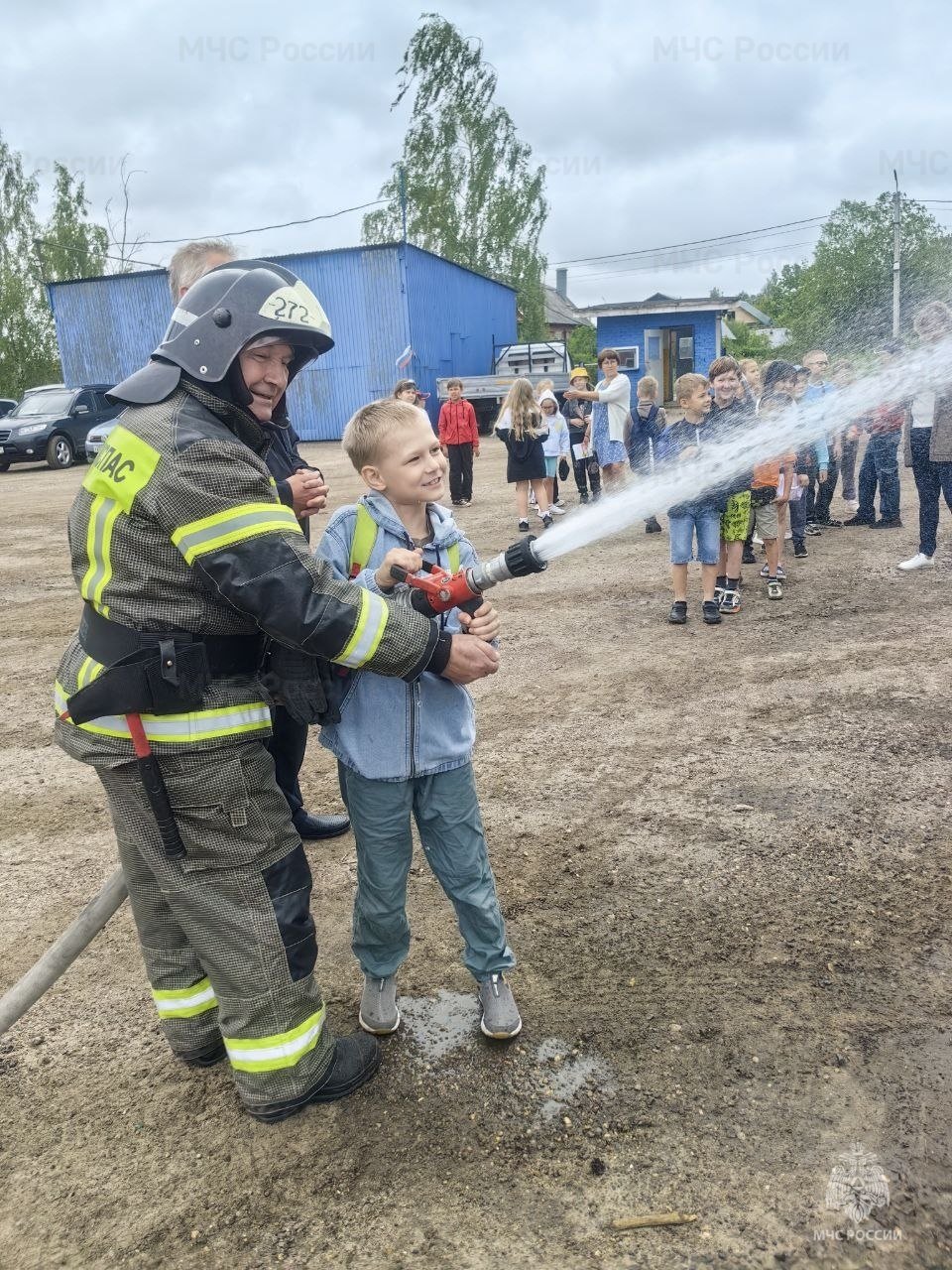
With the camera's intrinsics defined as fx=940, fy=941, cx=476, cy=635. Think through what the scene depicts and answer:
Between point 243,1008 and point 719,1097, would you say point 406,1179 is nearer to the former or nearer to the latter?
point 243,1008

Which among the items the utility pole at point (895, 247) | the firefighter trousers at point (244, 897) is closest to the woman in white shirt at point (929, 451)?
the firefighter trousers at point (244, 897)

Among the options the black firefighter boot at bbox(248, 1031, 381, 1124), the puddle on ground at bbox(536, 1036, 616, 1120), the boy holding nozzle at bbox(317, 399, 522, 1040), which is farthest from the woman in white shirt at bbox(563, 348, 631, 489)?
the black firefighter boot at bbox(248, 1031, 381, 1124)

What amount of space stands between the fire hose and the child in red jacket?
10.8m

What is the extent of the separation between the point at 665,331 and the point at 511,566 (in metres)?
36.8

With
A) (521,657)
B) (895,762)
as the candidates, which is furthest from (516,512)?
(895,762)

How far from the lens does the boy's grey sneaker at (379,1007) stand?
9.35 feet

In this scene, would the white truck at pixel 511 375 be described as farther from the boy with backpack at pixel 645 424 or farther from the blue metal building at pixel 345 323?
the boy with backpack at pixel 645 424

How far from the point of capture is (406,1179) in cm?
231

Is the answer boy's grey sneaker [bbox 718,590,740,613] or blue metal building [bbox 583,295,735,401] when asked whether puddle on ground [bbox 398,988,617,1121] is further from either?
blue metal building [bbox 583,295,735,401]

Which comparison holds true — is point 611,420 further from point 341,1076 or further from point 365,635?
point 341,1076

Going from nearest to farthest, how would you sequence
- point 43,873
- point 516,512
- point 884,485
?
point 43,873
point 884,485
point 516,512

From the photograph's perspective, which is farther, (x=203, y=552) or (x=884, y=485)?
(x=884, y=485)

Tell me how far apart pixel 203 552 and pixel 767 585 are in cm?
665

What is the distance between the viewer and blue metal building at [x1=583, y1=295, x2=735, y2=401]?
3534cm
